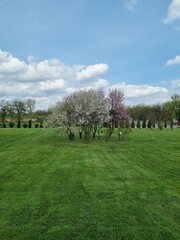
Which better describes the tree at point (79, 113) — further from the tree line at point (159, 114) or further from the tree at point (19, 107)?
the tree at point (19, 107)

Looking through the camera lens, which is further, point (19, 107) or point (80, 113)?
point (19, 107)

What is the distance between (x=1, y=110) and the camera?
7919 cm

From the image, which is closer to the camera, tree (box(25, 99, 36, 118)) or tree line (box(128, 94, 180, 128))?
tree line (box(128, 94, 180, 128))

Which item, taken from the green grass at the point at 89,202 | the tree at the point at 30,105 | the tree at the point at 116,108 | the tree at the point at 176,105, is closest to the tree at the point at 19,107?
the tree at the point at 30,105

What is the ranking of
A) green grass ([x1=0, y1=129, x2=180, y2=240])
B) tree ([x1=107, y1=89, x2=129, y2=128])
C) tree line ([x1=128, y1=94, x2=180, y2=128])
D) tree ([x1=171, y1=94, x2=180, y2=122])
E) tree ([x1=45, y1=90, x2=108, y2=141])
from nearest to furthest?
green grass ([x1=0, y1=129, x2=180, y2=240]), tree ([x1=45, y1=90, x2=108, y2=141]), tree ([x1=107, y1=89, x2=129, y2=128]), tree line ([x1=128, y1=94, x2=180, y2=128]), tree ([x1=171, y1=94, x2=180, y2=122])

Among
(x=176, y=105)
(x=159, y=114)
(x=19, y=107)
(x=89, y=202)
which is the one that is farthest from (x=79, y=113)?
(x=19, y=107)

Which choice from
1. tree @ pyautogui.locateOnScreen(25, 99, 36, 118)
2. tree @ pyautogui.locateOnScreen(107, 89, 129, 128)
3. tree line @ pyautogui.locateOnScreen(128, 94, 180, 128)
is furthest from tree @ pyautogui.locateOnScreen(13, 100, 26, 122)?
tree @ pyautogui.locateOnScreen(107, 89, 129, 128)

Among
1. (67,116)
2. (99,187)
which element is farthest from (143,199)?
(67,116)

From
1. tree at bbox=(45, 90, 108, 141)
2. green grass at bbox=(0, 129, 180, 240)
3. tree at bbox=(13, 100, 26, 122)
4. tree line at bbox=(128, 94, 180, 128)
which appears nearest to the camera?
green grass at bbox=(0, 129, 180, 240)

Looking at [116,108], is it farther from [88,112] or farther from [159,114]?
[159,114]

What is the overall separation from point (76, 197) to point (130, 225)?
2.10m

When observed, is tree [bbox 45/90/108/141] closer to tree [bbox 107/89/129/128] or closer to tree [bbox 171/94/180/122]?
tree [bbox 107/89/129/128]

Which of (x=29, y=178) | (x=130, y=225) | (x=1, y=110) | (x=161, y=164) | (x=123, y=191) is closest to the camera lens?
(x=130, y=225)

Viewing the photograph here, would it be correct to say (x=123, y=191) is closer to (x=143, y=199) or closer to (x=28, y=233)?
(x=143, y=199)
